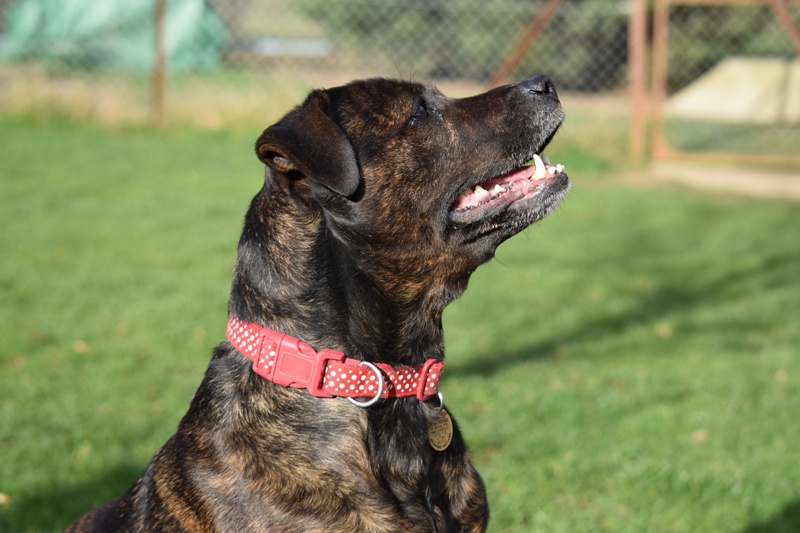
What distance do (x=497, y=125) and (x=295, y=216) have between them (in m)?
0.77

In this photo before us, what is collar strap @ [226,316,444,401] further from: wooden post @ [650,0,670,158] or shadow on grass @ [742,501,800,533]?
wooden post @ [650,0,670,158]

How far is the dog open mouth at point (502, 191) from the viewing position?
3195 mm

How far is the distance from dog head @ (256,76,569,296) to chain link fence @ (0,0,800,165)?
11140 millimetres

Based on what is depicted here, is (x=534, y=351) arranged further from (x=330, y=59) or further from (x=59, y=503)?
(x=330, y=59)

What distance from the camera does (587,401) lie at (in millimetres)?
6012

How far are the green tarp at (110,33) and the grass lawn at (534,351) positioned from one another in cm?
559

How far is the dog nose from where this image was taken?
11.0ft

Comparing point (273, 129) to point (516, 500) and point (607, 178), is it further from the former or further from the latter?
point (607, 178)

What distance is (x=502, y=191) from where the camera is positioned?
3.27 meters

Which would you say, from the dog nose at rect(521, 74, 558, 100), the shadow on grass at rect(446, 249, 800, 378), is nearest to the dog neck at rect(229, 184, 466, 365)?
the dog nose at rect(521, 74, 558, 100)

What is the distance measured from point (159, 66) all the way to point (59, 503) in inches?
431

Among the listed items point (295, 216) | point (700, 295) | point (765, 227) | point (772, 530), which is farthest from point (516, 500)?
point (765, 227)

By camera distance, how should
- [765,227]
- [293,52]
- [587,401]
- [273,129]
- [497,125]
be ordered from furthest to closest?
[293,52], [765,227], [587,401], [497,125], [273,129]

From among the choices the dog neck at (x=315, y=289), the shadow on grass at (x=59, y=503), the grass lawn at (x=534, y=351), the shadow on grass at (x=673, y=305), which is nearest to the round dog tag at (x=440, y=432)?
the dog neck at (x=315, y=289)
